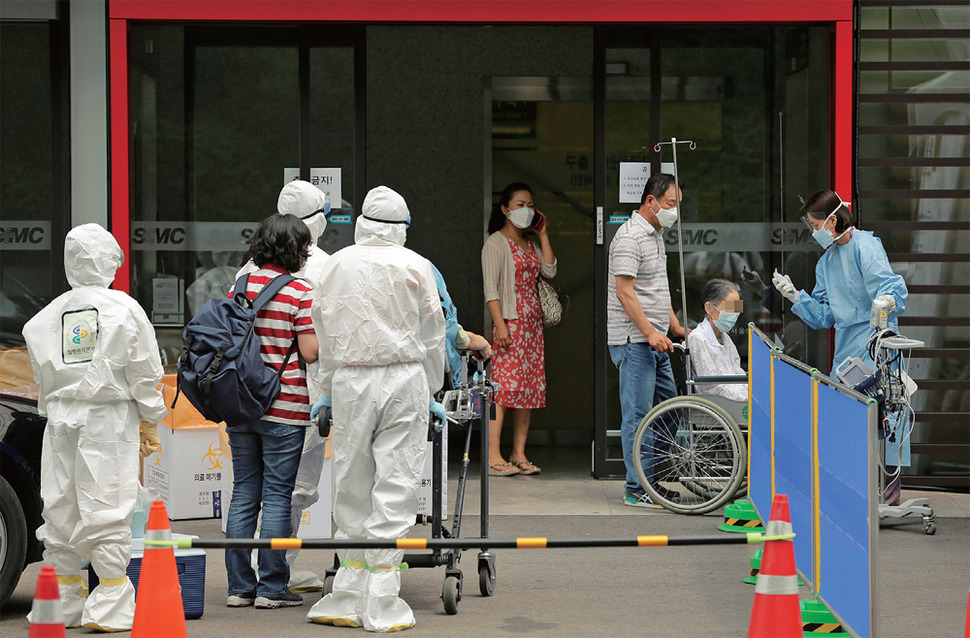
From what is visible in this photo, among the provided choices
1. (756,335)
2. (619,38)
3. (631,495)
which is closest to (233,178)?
(619,38)

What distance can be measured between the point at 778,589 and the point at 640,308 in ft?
13.3

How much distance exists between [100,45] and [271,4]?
1.26 m

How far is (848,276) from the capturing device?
797 cm

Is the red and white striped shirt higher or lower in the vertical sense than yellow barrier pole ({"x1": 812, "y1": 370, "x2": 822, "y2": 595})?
higher

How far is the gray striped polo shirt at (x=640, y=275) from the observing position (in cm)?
835

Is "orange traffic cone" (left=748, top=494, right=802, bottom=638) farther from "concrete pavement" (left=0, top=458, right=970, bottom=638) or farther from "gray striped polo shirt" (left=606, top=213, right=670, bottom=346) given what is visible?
"gray striped polo shirt" (left=606, top=213, right=670, bottom=346)

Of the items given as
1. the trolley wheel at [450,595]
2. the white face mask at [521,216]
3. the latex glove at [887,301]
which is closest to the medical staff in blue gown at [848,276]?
the latex glove at [887,301]

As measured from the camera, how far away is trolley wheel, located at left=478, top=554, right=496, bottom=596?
6.19m

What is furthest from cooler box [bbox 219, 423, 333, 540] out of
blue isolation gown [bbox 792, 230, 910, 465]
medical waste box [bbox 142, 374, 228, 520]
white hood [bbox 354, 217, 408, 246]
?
blue isolation gown [bbox 792, 230, 910, 465]

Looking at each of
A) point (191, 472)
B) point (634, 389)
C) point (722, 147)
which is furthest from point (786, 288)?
point (191, 472)

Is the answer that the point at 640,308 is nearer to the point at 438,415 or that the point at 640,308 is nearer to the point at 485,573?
the point at 485,573

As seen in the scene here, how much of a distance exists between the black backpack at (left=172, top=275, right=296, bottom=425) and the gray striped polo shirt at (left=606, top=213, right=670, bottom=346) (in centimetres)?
308

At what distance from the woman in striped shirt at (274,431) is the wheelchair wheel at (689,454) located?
9.30 feet

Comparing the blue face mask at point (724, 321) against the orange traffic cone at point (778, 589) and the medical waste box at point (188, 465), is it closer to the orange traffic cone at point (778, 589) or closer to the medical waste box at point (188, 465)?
the medical waste box at point (188, 465)
